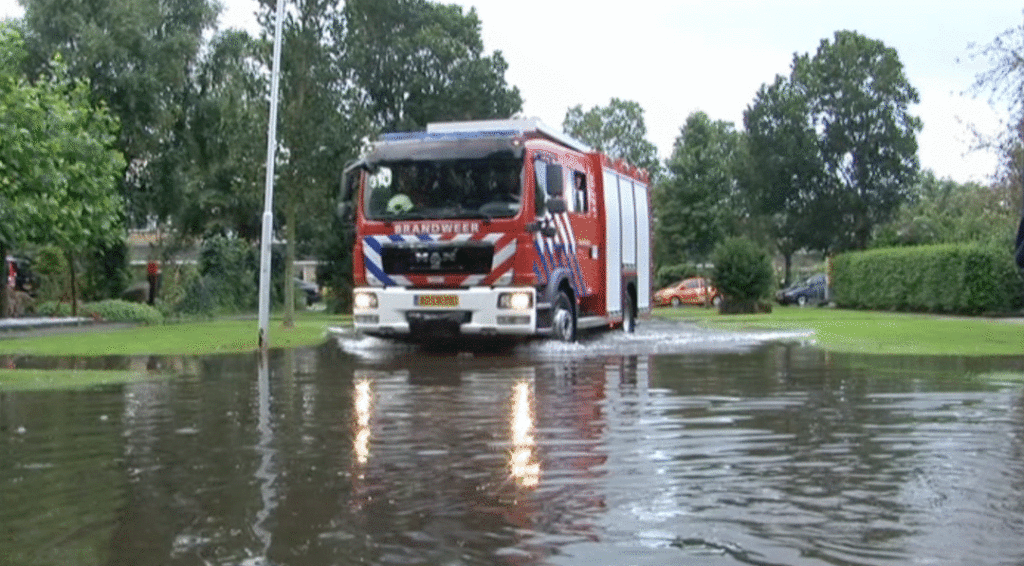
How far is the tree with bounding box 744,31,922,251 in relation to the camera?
72500 millimetres

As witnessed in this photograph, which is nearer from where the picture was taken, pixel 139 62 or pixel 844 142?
pixel 139 62

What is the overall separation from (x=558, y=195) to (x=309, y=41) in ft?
36.5

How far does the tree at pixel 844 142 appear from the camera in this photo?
72.5 meters

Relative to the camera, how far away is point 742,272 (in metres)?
41.7

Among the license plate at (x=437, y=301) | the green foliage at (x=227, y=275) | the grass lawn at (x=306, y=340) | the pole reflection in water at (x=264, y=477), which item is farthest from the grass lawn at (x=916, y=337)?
the green foliage at (x=227, y=275)

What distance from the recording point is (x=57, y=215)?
27250 mm

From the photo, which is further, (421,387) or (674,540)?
(421,387)

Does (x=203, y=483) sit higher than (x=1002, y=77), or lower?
lower

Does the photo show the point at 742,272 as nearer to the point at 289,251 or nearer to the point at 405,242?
the point at 289,251

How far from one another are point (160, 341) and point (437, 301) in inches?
261

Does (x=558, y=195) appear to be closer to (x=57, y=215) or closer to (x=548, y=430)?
(x=548, y=430)

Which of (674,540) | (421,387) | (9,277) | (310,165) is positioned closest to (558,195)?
(421,387)

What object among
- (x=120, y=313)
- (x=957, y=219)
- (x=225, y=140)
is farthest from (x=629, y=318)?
(x=957, y=219)

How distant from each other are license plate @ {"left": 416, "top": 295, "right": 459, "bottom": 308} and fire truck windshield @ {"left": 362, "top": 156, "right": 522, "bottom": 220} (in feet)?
3.93
